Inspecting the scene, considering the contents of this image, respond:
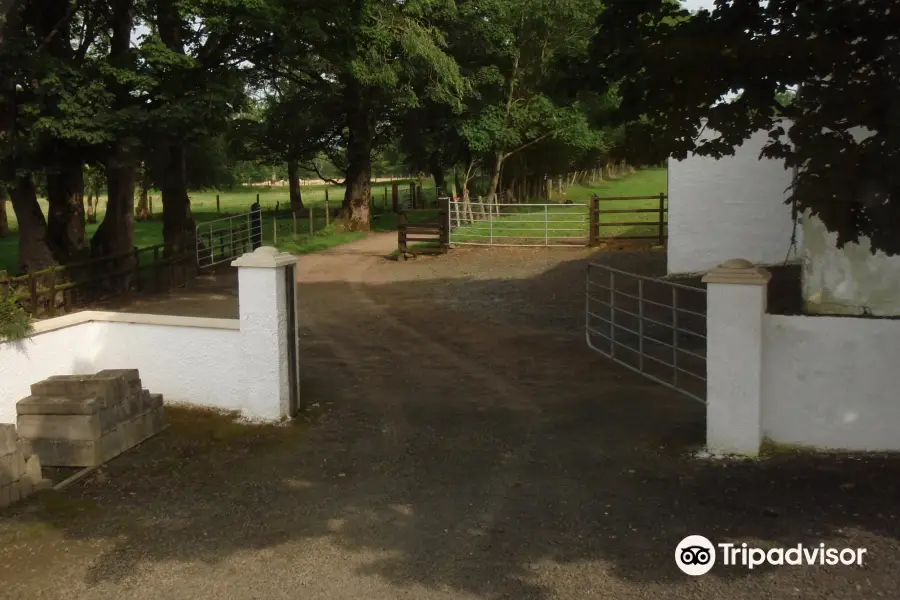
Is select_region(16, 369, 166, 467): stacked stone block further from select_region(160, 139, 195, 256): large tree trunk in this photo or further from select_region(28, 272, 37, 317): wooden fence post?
select_region(160, 139, 195, 256): large tree trunk

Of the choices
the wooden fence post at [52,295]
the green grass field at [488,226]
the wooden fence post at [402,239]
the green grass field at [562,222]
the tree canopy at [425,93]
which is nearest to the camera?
the tree canopy at [425,93]

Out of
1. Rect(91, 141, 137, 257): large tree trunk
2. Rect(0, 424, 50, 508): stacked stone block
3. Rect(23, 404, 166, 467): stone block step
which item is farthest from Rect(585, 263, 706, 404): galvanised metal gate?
Rect(91, 141, 137, 257): large tree trunk

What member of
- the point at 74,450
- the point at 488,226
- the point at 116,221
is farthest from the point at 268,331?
the point at 488,226

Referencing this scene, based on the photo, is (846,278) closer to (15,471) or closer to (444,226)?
(15,471)

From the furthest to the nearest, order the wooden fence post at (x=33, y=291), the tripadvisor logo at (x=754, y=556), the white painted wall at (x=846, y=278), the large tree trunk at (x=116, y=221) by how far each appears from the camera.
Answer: the large tree trunk at (x=116, y=221)
the wooden fence post at (x=33, y=291)
the white painted wall at (x=846, y=278)
the tripadvisor logo at (x=754, y=556)

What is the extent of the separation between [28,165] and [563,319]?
9.55m

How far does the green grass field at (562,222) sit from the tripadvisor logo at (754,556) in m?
16.0

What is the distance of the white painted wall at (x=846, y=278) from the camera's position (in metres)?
10.8

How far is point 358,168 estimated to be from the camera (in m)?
32.0

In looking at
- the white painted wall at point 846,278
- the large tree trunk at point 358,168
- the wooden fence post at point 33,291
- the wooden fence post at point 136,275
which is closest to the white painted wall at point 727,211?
the white painted wall at point 846,278

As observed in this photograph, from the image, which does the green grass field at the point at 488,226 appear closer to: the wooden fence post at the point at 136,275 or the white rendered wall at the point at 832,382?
the wooden fence post at the point at 136,275

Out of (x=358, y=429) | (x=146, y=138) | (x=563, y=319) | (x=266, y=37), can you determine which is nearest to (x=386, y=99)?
(x=266, y=37)

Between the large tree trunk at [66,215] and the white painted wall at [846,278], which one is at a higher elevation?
the large tree trunk at [66,215]

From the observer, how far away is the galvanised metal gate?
29.1 feet
